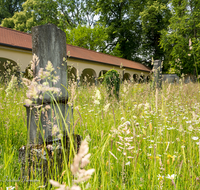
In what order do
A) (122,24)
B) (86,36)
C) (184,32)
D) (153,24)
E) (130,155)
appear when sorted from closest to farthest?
(130,155)
(184,32)
(86,36)
(153,24)
(122,24)

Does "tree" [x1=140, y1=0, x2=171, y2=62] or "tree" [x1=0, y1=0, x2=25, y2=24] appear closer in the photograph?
"tree" [x1=140, y1=0, x2=171, y2=62]

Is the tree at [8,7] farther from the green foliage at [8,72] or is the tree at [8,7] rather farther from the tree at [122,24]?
the green foliage at [8,72]

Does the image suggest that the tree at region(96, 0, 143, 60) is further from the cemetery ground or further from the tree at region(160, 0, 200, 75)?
the cemetery ground

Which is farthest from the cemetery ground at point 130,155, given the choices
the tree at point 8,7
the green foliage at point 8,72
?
the tree at point 8,7

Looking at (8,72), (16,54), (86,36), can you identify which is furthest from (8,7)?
(8,72)

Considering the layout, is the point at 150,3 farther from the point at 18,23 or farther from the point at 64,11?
the point at 18,23

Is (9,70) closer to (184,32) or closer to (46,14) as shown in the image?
(184,32)

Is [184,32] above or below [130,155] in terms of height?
above

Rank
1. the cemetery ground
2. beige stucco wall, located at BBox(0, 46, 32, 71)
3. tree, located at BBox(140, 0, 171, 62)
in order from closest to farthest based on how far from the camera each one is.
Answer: the cemetery ground, beige stucco wall, located at BBox(0, 46, 32, 71), tree, located at BBox(140, 0, 171, 62)

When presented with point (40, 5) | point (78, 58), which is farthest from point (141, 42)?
point (78, 58)

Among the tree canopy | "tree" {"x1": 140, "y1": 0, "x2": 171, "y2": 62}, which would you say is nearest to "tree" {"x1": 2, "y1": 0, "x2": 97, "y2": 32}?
the tree canopy

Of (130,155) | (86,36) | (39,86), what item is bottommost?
(130,155)

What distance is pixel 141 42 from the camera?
109ft

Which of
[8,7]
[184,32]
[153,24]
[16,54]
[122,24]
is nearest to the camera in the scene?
[16,54]
